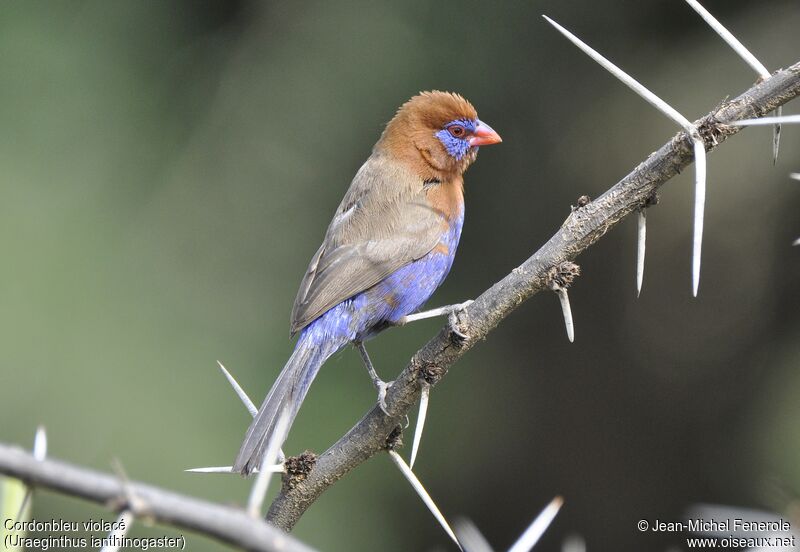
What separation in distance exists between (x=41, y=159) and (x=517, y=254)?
2.92m

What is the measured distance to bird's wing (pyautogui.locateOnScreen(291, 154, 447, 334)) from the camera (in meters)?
4.16

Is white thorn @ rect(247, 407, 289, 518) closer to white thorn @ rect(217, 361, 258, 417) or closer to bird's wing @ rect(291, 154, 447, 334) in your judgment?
white thorn @ rect(217, 361, 258, 417)

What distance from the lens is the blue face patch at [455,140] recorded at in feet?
16.4

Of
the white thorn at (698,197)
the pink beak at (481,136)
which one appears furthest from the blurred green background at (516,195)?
the white thorn at (698,197)

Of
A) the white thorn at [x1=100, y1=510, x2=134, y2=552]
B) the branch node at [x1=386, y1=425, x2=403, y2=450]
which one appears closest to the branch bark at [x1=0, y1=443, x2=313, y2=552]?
the white thorn at [x1=100, y1=510, x2=134, y2=552]

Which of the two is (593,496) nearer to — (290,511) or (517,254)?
(517,254)

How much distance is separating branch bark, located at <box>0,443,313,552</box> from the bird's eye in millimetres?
4187

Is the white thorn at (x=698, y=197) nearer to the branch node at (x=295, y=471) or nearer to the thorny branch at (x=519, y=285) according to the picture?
the thorny branch at (x=519, y=285)

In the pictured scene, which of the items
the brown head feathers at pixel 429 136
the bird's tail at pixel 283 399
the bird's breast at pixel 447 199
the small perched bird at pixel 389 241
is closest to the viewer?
the bird's tail at pixel 283 399

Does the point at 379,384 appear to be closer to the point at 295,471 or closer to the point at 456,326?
the point at 295,471

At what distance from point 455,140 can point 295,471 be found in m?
2.83

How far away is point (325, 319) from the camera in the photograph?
412 centimetres

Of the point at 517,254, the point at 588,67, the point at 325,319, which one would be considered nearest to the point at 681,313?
the point at 517,254

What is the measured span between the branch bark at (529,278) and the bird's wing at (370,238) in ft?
4.90
